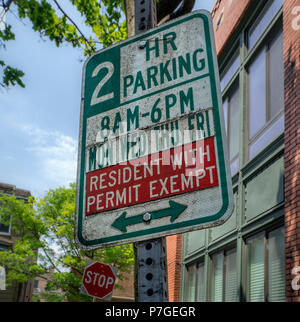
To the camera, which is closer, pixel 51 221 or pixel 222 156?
pixel 222 156

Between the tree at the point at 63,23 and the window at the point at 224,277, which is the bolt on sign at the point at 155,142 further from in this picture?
the window at the point at 224,277

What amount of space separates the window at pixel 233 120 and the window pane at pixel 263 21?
4.01 feet

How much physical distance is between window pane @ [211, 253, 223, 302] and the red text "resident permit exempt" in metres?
8.93

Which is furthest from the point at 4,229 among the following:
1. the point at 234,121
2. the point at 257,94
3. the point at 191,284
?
the point at 257,94

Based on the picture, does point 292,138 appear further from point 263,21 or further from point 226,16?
point 226,16

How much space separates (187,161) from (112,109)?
535mm

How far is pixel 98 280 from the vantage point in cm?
1025

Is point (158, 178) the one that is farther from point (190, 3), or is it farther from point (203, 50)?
point (190, 3)

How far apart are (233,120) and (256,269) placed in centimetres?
438

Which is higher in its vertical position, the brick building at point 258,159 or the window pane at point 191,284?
the brick building at point 258,159

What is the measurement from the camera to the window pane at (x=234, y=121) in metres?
10.6

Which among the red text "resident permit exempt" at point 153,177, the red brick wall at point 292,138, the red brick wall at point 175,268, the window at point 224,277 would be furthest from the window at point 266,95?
the red text "resident permit exempt" at point 153,177

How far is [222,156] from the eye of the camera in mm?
1605
